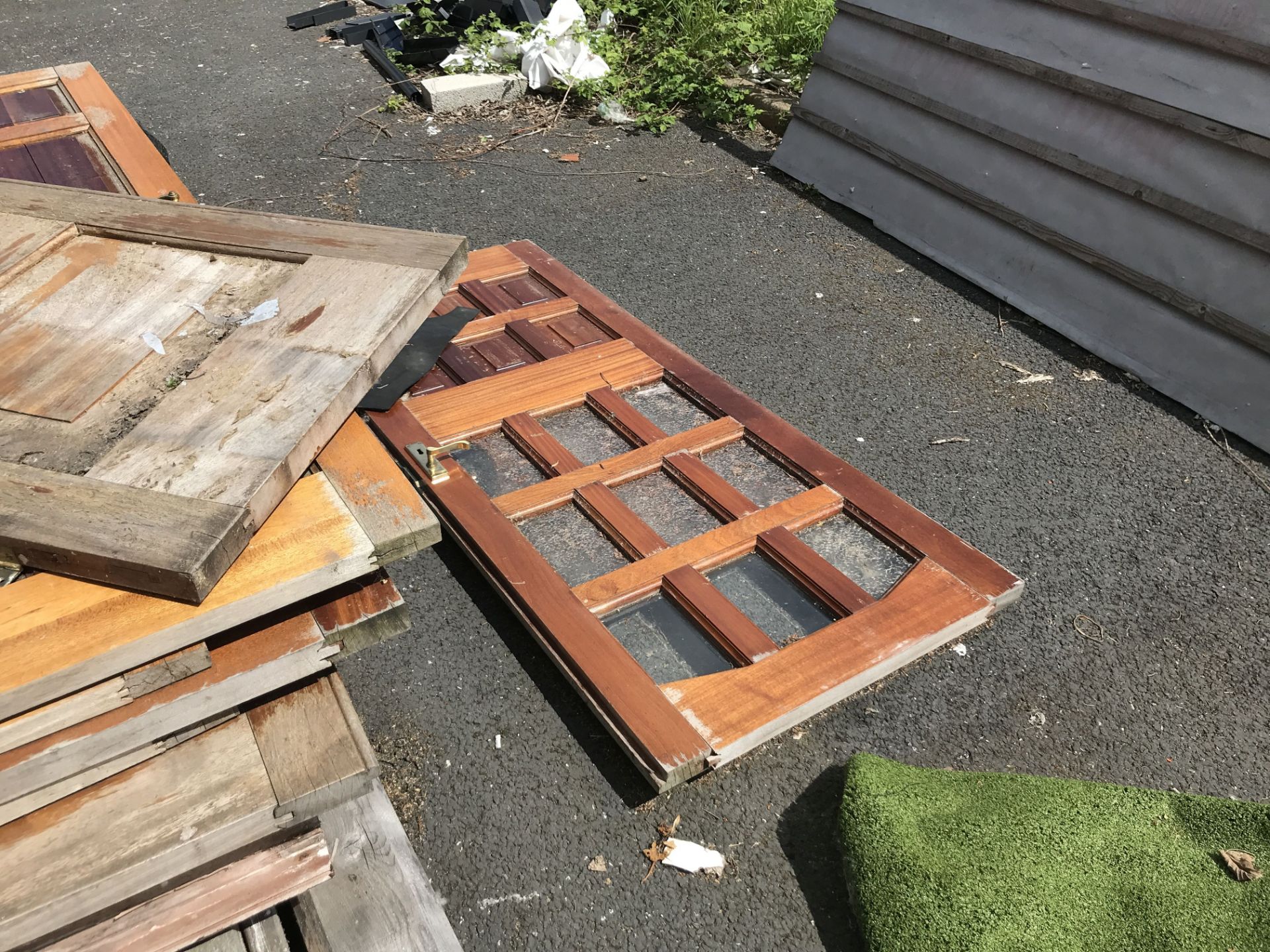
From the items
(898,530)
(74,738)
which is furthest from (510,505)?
(74,738)

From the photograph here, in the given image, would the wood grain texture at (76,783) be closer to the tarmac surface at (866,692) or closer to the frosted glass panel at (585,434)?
the tarmac surface at (866,692)

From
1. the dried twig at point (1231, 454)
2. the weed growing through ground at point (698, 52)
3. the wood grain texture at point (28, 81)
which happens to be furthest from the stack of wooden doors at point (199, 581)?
the weed growing through ground at point (698, 52)

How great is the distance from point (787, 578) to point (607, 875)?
88 centimetres

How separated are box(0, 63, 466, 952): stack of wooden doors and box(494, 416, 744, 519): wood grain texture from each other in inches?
31.6

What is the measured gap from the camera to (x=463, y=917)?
1793 millimetres

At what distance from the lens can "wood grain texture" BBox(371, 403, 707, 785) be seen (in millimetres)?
1886

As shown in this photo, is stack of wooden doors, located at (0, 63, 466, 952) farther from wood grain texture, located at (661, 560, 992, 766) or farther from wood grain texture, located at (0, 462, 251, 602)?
wood grain texture, located at (661, 560, 992, 766)

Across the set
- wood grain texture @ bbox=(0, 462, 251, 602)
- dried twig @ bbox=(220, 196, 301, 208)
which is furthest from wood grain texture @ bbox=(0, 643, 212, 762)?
dried twig @ bbox=(220, 196, 301, 208)

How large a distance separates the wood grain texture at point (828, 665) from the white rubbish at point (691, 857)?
0.19 meters

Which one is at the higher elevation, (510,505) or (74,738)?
(74,738)

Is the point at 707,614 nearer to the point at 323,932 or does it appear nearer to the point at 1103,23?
the point at 323,932

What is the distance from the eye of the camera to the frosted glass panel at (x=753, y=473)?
2648 millimetres

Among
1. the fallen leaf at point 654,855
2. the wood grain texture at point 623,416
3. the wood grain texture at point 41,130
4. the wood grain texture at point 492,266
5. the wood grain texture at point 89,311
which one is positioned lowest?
the fallen leaf at point 654,855

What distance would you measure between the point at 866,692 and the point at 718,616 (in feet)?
1.40
